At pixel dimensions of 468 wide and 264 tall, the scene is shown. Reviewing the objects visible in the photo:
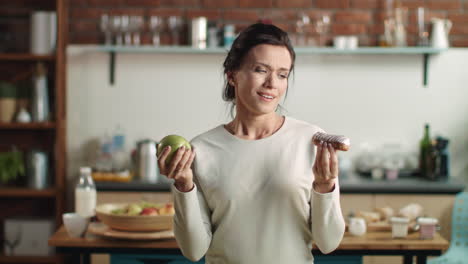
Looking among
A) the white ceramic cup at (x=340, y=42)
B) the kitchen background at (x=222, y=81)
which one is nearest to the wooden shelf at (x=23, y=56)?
the kitchen background at (x=222, y=81)

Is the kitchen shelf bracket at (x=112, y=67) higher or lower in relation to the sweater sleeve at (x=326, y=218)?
higher

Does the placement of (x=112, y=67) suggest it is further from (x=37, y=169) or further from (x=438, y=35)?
(x=438, y=35)

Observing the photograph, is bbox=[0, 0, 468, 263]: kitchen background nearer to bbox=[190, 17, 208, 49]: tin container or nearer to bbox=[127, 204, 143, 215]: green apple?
bbox=[190, 17, 208, 49]: tin container

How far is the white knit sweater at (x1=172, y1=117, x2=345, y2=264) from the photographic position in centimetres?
157

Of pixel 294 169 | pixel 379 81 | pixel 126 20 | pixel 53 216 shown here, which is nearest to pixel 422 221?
pixel 294 169

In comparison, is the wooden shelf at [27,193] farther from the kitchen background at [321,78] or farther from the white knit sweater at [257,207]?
the white knit sweater at [257,207]

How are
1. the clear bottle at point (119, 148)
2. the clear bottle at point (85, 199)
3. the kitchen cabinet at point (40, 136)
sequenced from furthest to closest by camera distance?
the clear bottle at point (119, 148) → the kitchen cabinet at point (40, 136) → the clear bottle at point (85, 199)

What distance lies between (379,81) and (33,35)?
7.51 feet

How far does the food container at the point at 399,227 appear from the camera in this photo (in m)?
2.45

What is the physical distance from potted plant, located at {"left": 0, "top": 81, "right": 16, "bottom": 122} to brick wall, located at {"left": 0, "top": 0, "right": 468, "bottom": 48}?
2.18 ft

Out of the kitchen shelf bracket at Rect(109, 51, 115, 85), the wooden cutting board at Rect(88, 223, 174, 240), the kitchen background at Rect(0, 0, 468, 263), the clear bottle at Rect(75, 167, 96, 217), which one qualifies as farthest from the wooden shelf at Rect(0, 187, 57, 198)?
the wooden cutting board at Rect(88, 223, 174, 240)

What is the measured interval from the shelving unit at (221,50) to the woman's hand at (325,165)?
8.84 feet

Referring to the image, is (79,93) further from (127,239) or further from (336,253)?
(336,253)

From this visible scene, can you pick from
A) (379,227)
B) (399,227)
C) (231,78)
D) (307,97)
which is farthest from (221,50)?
(231,78)
